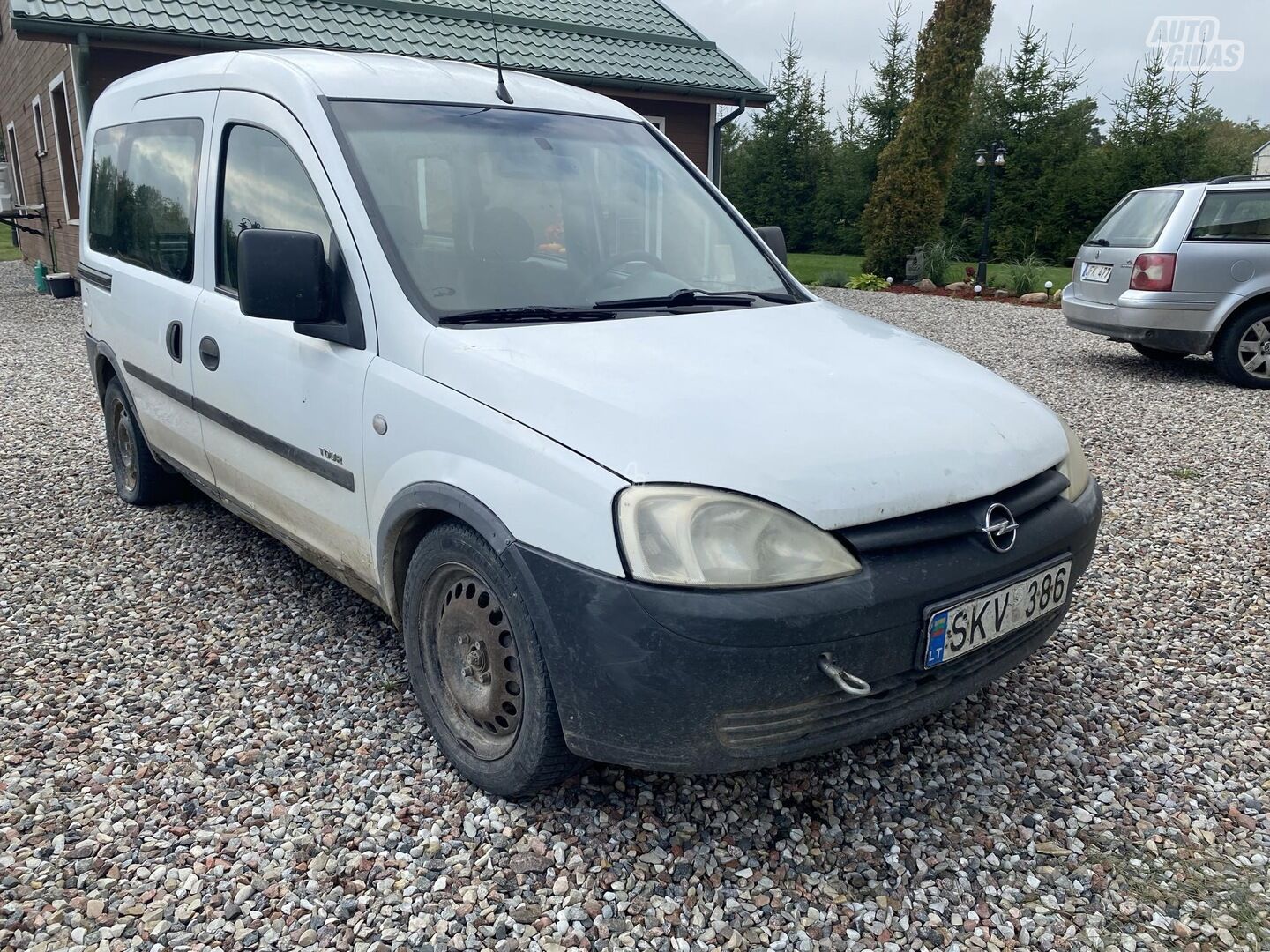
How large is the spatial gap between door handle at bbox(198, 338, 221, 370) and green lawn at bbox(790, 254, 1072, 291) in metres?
15.7

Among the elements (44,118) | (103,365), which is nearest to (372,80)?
(103,365)

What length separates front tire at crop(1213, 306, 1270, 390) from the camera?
810 centimetres

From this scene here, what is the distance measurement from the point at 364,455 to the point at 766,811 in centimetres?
150

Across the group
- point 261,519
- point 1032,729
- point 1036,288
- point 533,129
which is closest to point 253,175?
point 533,129

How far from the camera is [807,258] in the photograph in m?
24.8

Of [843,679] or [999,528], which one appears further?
[999,528]

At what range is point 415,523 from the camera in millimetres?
2648

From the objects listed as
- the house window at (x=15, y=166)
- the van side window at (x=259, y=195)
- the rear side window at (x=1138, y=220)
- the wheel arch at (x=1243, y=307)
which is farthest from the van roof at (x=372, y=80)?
the house window at (x=15, y=166)

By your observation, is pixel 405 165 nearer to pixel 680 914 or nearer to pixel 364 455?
pixel 364 455

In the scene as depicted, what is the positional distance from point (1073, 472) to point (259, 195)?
2.76 metres

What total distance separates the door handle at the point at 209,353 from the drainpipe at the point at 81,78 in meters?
8.75

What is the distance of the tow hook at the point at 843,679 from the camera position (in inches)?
82.7

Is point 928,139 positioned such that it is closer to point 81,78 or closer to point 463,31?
point 463,31

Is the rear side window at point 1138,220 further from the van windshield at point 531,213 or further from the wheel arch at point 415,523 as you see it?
the wheel arch at point 415,523
